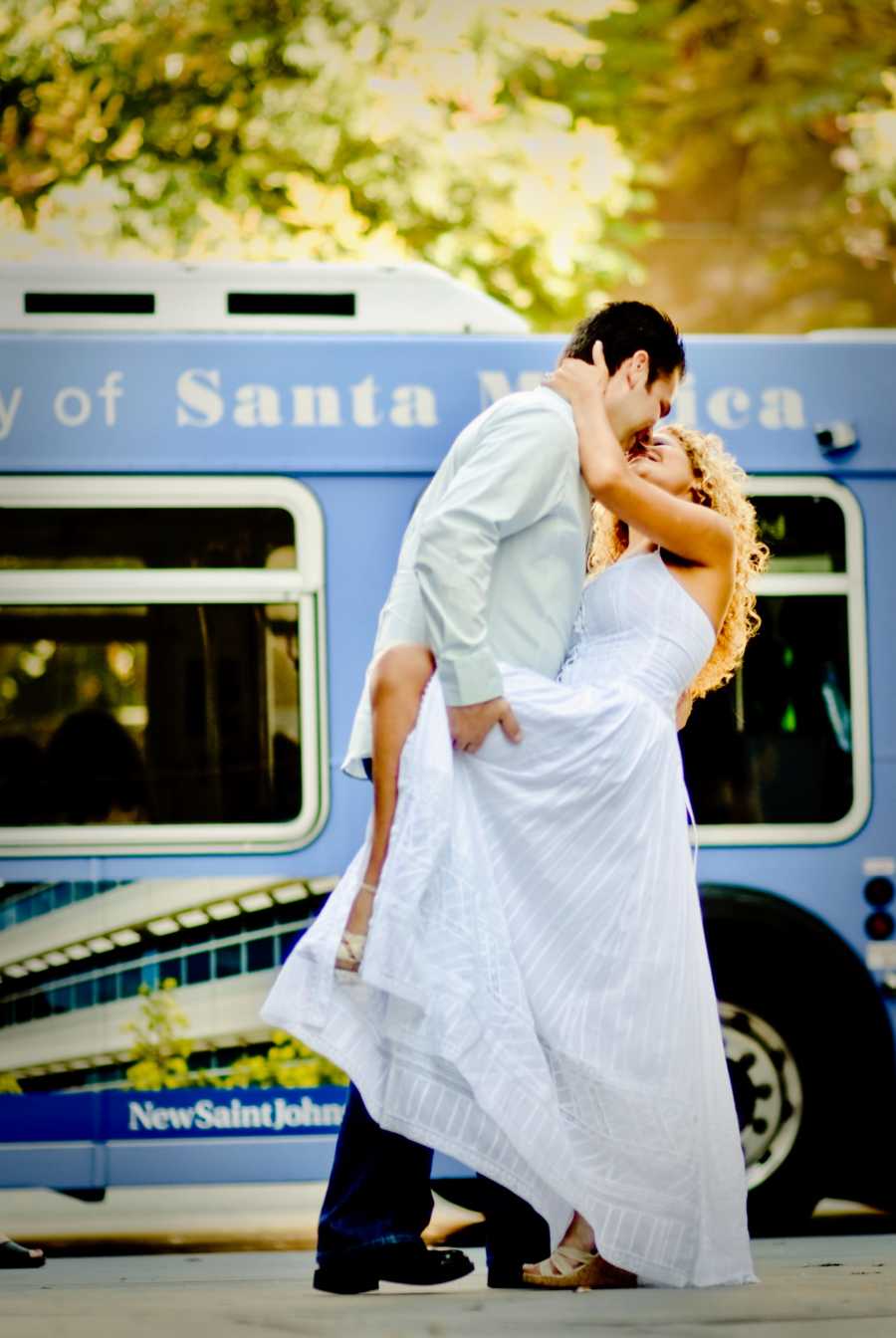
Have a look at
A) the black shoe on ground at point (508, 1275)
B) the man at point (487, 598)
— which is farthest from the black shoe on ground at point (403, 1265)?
the black shoe on ground at point (508, 1275)

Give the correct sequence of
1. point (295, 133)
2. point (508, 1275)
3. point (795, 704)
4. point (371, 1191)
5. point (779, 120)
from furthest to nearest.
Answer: point (779, 120) < point (295, 133) < point (795, 704) < point (508, 1275) < point (371, 1191)

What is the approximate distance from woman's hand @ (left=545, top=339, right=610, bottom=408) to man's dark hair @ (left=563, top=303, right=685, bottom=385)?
0.02 m

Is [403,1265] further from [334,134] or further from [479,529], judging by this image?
[334,134]

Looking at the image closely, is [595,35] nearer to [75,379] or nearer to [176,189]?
[176,189]

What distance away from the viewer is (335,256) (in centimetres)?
1074

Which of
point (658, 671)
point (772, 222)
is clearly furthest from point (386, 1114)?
point (772, 222)

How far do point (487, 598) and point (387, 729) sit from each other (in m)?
0.34

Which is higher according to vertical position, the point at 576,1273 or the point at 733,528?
the point at 733,528

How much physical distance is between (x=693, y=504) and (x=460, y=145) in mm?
7122

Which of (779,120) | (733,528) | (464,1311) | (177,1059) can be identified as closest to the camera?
(464,1311)

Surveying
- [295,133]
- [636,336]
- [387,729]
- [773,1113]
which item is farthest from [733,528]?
[295,133]

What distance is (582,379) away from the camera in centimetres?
394

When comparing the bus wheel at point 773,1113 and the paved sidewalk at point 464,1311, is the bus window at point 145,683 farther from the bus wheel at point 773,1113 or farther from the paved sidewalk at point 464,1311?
the paved sidewalk at point 464,1311

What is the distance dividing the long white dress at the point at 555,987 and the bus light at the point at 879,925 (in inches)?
85.8
